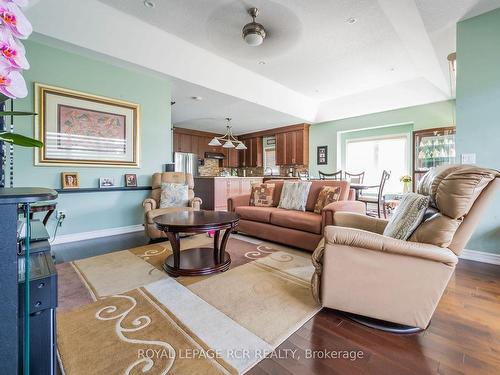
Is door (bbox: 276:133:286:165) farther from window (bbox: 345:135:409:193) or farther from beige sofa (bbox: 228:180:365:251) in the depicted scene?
beige sofa (bbox: 228:180:365:251)

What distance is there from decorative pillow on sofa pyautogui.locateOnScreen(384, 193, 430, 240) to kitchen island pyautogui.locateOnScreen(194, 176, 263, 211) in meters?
4.64

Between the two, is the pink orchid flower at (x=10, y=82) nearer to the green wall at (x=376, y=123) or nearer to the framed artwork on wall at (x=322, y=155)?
the green wall at (x=376, y=123)

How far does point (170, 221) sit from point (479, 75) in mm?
3676

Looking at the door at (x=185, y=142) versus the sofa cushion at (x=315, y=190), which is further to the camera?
the door at (x=185, y=142)

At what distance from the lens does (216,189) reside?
5.94 m

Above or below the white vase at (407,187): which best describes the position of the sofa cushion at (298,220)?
below

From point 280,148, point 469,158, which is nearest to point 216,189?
point 280,148

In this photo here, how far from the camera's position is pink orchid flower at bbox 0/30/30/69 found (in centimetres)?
50

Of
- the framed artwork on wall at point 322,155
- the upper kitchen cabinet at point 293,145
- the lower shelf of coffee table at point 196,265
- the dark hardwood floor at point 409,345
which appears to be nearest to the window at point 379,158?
the framed artwork on wall at point 322,155

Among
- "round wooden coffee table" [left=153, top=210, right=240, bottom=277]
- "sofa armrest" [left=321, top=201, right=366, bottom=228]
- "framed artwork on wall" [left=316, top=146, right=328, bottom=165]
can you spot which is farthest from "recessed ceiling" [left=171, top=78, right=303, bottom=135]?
"sofa armrest" [left=321, top=201, right=366, bottom=228]

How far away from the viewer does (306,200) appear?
3354 mm

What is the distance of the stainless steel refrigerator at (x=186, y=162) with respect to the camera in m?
6.89

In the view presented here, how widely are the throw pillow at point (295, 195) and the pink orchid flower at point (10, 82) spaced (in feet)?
10.1

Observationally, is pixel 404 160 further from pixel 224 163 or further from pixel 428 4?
pixel 224 163
